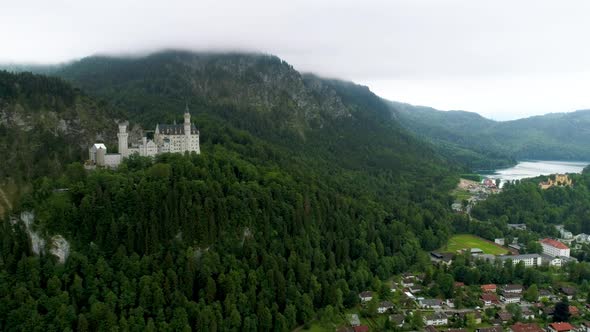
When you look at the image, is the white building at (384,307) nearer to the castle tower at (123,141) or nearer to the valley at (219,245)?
the valley at (219,245)

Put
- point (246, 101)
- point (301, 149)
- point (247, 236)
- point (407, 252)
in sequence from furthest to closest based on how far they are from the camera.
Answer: point (246, 101)
point (301, 149)
point (407, 252)
point (247, 236)

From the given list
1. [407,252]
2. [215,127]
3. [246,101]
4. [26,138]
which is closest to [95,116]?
[26,138]

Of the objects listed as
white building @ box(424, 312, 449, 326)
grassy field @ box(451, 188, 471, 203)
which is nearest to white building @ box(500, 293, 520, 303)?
white building @ box(424, 312, 449, 326)

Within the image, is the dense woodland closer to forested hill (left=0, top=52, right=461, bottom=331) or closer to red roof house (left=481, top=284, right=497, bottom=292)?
forested hill (left=0, top=52, right=461, bottom=331)

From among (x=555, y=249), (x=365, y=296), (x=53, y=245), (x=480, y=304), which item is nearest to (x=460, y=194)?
(x=555, y=249)

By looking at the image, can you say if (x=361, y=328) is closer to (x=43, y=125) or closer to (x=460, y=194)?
(x=43, y=125)

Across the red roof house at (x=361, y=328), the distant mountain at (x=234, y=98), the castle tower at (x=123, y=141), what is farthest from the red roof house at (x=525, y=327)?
the distant mountain at (x=234, y=98)

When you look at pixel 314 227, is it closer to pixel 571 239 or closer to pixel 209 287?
pixel 209 287
